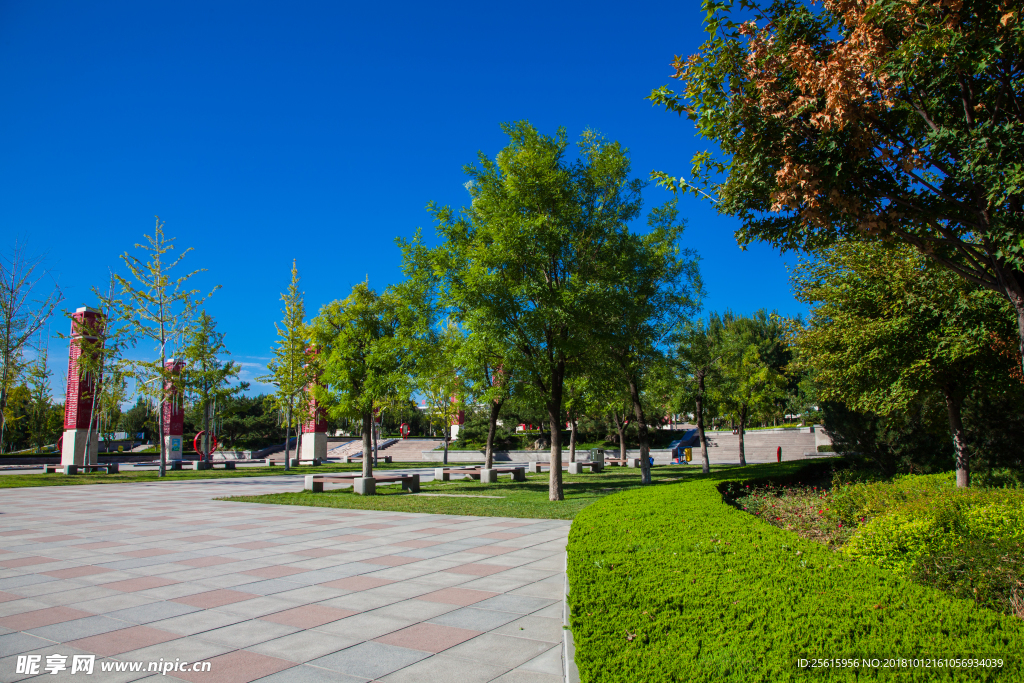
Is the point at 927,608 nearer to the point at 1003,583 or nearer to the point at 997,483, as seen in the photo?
the point at 1003,583

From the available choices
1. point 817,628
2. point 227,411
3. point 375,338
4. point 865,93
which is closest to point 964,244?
point 865,93

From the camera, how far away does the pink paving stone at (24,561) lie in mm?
7514

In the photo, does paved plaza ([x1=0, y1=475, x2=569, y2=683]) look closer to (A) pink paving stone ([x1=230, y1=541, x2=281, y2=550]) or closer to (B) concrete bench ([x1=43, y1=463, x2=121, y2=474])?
(A) pink paving stone ([x1=230, y1=541, x2=281, y2=550])

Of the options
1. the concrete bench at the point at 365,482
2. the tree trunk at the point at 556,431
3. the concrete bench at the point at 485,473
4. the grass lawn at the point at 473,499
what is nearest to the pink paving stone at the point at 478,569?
the grass lawn at the point at 473,499

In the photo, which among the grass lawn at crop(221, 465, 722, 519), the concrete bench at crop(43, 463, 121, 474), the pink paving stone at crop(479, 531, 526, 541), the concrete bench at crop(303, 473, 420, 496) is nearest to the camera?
the pink paving stone at crop(479, 531, 526, 541)

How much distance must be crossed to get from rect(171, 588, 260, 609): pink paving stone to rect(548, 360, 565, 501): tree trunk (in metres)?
9.62

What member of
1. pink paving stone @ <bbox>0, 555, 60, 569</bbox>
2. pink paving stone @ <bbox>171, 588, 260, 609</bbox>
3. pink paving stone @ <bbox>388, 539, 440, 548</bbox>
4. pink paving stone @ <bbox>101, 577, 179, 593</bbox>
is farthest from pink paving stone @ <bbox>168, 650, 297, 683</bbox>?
pink paving stone @ <bbox>0, 555, 60, 569</bbox>

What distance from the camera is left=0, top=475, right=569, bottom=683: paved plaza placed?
426 cm

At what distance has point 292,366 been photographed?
3397 centimetres

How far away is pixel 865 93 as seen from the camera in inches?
254

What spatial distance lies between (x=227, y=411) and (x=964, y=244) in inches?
1361

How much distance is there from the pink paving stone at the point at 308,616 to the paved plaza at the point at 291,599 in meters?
0.02

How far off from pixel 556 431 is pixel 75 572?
411 inches

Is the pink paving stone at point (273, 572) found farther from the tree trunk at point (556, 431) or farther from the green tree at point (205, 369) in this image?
the green tree at point (205, 369)
